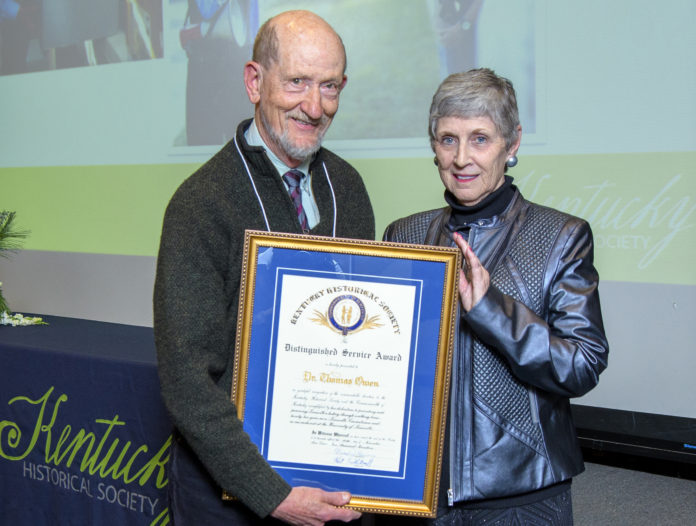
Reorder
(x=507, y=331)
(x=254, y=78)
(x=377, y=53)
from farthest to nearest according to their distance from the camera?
(x=377, y=53) < (x=254, y=78) < (x=507, y=331)

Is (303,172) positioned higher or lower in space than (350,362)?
higher

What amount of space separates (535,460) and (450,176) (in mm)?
607

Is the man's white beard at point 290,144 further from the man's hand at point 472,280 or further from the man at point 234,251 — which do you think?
the man's hand at point 472,280

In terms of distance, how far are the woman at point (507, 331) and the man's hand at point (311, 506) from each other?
22 cm

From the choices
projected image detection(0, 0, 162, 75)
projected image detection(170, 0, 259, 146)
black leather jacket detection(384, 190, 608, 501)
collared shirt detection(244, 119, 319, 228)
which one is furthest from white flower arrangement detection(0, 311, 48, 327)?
black leather jacket detection(384, 190, 608, 501)

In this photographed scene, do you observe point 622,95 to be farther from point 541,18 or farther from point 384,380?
point 384,380

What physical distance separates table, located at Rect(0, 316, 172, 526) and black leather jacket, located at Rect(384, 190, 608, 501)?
128 cm

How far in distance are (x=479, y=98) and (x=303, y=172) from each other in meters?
0.44

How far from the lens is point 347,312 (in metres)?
1.33

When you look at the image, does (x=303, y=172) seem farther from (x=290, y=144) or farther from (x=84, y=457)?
(x=84, y=457)

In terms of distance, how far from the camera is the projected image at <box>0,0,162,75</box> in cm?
407

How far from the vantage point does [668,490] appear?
349 centimetres

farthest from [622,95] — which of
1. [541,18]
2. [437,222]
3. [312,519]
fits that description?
[312,519]

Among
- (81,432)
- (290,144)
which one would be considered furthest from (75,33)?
(290,144)
